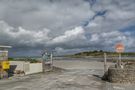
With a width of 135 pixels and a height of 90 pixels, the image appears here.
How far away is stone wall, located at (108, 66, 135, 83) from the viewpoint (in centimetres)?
1680

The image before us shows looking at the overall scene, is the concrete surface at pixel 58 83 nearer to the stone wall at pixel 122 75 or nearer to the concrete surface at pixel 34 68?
the stone wall at pixel 122 75

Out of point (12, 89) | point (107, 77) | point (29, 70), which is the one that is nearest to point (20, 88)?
point (12, 89)

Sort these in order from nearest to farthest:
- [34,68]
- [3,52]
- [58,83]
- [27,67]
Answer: [58,83], [3,52], [27,67], [34,68]

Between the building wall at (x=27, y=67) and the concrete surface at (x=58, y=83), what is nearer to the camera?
the concrete surface at (x=58, y=83)

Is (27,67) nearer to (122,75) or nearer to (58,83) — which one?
(58,83)

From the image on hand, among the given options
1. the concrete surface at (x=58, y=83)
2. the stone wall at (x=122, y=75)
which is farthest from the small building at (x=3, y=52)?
the stone wall at (x=122, y=75)

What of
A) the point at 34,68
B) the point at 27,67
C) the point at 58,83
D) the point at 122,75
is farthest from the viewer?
the point at 34,68

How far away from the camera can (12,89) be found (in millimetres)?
13516

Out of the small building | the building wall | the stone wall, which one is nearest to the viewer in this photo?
the stone wall

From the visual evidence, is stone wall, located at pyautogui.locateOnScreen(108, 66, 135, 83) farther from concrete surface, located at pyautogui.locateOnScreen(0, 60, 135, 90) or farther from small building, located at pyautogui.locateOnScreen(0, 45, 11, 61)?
small building, located at pyautogui.locateOnScreen(0, 45, 11, 61)

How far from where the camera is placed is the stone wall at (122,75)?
661 inches

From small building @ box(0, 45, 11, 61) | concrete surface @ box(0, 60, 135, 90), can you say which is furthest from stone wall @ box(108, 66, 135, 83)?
small building @ box(0, 45, 11, 61)

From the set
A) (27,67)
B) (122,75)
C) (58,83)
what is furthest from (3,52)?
(122,75)

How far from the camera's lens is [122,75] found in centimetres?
1705
